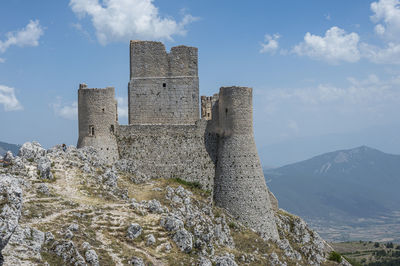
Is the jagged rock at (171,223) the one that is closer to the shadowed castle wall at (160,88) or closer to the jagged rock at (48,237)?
the jagged rock at (48,237)

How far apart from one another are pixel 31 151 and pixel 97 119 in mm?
7446

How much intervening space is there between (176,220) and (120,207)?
352cm

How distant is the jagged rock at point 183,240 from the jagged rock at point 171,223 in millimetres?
509

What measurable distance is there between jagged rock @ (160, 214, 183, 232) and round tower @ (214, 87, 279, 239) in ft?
39.8

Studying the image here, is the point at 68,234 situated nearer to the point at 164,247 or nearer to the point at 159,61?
the point at 164,247

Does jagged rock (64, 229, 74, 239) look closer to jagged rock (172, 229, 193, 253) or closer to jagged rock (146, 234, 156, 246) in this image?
jagged rock (146, 234, 156, 246)

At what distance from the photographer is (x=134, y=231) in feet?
76.4

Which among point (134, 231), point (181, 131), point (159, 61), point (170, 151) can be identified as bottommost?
point (134, 231)

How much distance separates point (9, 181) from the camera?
46.5ft

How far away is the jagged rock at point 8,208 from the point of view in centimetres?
1290

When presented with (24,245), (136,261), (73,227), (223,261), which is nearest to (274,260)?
(223,261)

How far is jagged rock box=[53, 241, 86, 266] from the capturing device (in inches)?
737

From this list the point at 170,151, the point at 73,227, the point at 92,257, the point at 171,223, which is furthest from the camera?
the point at 170,151

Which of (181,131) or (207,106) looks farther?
(207,106)
